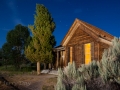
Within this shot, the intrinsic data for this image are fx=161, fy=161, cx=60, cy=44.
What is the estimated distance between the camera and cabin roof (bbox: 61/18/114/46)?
14.3 metres

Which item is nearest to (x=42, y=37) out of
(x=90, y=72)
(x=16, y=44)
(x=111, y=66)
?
(x=16, y=44)

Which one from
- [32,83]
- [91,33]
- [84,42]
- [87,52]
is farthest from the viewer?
[84,42]

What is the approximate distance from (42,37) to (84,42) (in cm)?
690

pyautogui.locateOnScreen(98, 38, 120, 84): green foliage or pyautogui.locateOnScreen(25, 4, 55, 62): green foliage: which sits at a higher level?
pyautogui.locateOnScreen(25, 4, 55, 62): green foliage

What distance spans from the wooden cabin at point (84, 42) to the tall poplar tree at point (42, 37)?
310 centimetres

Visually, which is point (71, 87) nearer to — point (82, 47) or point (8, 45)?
point (82, 47)

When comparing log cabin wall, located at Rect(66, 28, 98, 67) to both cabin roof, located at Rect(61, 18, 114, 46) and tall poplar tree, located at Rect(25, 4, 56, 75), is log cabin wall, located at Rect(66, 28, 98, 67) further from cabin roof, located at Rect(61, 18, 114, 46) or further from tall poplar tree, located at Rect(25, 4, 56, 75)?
tall poplar tree, located at Rect(25, 4, 56, 75)

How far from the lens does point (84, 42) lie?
632 inches

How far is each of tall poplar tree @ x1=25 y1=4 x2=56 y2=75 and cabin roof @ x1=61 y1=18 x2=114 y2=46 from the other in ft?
10.2

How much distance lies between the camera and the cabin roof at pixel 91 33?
14.3m

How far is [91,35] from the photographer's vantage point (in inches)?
606

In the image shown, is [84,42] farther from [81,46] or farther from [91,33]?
[91,33]

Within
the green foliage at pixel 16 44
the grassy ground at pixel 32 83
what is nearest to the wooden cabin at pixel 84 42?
the grassy ground at pixel 32 83

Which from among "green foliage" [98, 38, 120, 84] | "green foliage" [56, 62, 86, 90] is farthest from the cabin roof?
"green foliage" [56, 62, 86, 90]
